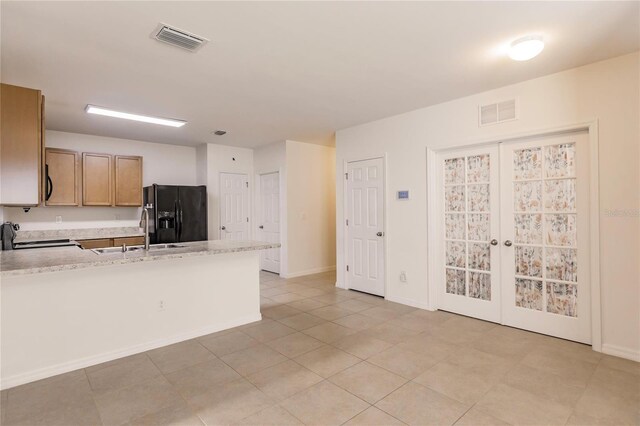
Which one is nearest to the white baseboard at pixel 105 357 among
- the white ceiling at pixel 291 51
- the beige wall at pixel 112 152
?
the white ceiling at pixel 291 51

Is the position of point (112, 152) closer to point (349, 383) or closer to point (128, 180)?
point (128, 180)

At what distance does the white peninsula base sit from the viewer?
2.57 metres

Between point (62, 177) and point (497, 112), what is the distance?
238 inches

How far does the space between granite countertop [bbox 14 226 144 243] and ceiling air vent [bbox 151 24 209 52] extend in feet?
13.6

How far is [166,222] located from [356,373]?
4.34 metres

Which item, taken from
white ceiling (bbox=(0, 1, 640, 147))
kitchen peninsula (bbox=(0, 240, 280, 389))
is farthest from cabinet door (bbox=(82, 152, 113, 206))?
kitchen peninsula (bbox=(0, 240, 280, 389))

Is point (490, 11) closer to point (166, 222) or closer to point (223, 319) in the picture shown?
point (223, 319)

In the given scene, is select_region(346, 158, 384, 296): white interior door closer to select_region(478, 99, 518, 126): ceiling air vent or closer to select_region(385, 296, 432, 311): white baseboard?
select_region(385, 296, 432, 311): white baseboard

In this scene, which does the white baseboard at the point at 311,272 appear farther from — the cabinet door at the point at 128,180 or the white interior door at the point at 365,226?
the cabinet door at the point at 128,180

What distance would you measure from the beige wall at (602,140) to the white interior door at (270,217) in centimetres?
299

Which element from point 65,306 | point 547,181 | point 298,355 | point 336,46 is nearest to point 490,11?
point 336,46

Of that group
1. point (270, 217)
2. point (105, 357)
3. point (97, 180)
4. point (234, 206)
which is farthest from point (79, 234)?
point (105, 357)

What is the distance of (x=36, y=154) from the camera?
9.34 feet

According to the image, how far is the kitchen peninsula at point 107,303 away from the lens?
2.55 meters
